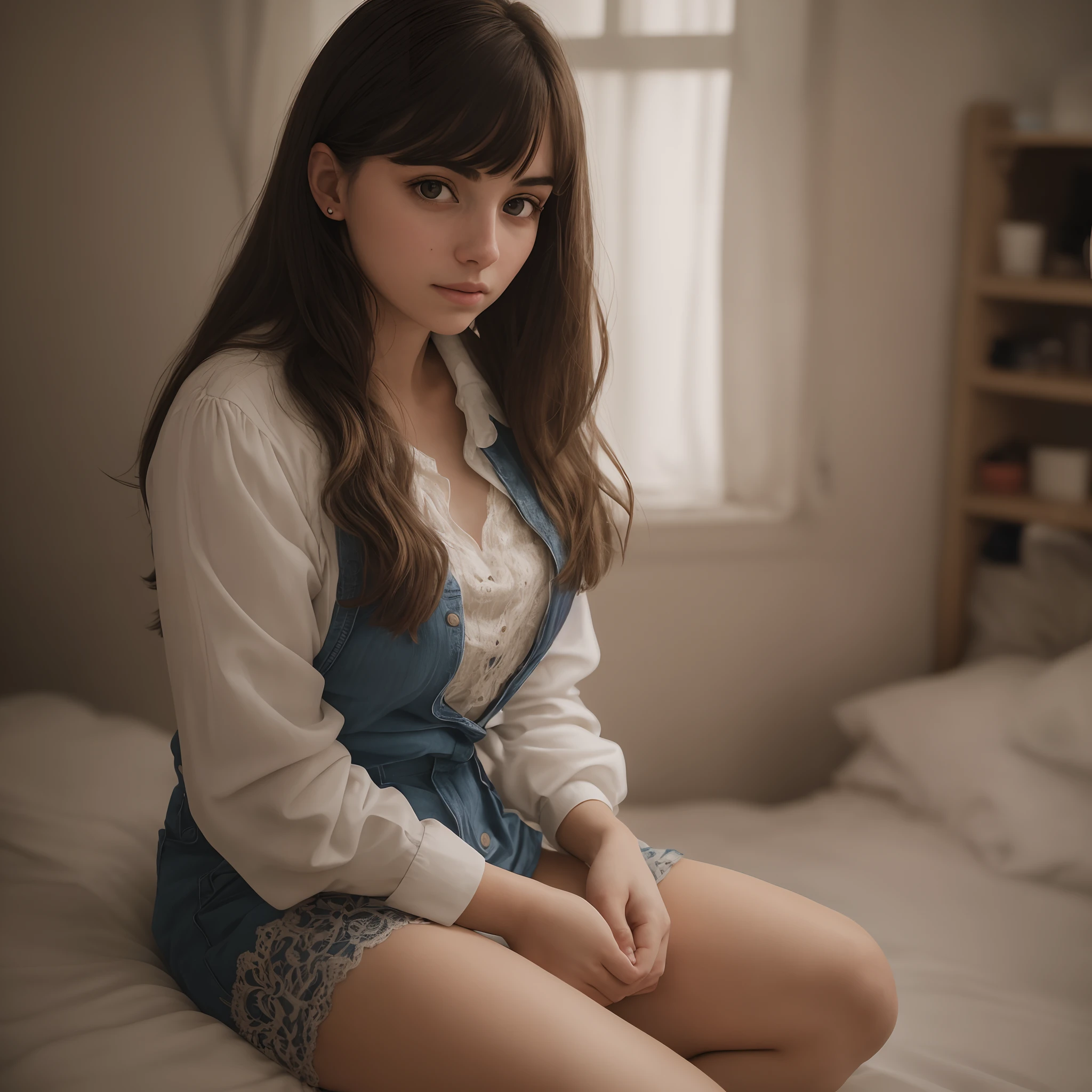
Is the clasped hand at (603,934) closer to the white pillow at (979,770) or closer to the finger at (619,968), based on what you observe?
the finger at (619,968)

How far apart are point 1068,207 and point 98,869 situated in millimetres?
1802

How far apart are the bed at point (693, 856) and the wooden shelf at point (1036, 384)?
63 centimetres

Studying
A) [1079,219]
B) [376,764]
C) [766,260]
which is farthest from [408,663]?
[1079,219]

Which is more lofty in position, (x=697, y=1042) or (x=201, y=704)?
(x=201, y=704)

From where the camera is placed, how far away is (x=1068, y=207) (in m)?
1.81

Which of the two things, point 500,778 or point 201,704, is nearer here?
point 201,704

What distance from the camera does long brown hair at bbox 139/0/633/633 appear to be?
2.95 feet

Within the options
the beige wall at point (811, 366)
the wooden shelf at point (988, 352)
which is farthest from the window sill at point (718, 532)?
the wooden shelf at point (988, 352)

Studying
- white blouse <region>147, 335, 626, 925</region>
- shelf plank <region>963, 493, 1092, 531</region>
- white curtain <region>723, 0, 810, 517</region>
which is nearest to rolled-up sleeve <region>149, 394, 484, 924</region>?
white blouse <region>147, 335, 626, 925</region>

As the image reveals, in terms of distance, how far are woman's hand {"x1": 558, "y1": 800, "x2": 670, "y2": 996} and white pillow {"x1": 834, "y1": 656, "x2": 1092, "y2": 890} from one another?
2.64 ft

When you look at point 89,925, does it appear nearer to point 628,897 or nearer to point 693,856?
point 628,897

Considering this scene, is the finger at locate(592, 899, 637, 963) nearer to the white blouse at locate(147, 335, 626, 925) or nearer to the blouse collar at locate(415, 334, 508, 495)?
the white blouse at locate(147, 335, 626, 925)

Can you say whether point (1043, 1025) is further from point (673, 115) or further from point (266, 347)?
point (673, 115)

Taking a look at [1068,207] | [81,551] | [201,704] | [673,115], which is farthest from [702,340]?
[201,704]
